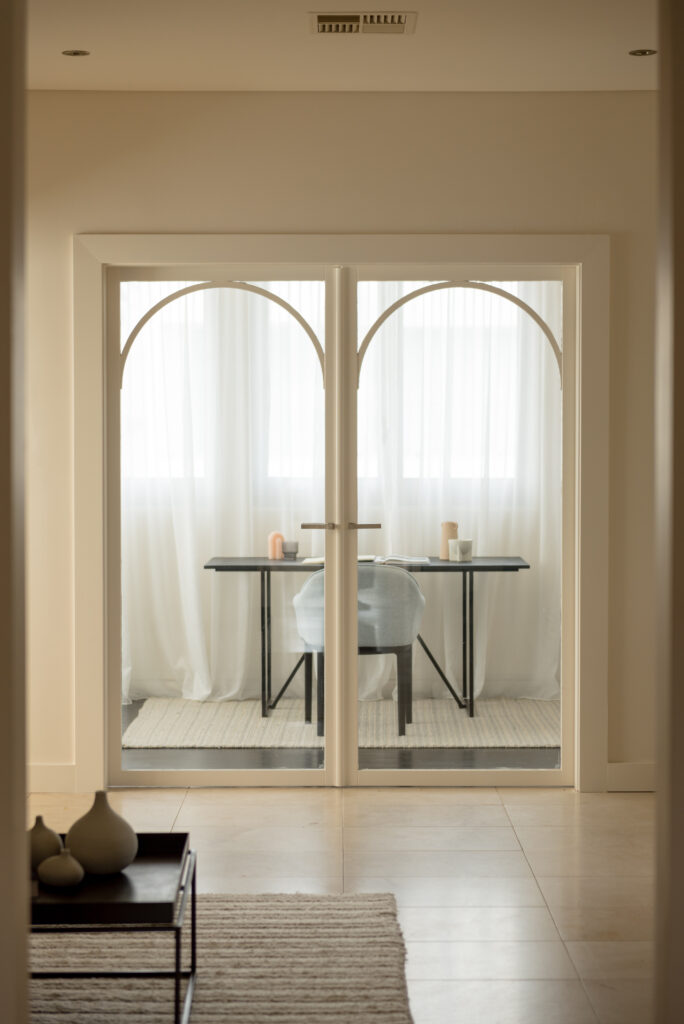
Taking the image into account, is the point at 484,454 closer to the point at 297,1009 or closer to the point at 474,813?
the point at 474,813

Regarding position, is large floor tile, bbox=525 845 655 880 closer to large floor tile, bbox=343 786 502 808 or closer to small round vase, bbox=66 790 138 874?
large floor tile, bbox=343 786 502 808

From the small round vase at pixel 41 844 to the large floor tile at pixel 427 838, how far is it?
58.4 inches

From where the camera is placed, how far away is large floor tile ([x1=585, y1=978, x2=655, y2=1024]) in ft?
8.80

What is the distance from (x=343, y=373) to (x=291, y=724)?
57.8 inches

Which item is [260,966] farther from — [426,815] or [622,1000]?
[426,815]

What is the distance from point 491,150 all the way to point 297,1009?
3259 millimetres

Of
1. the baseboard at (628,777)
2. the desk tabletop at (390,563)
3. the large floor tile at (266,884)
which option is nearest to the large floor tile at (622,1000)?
Answer: the large floor tile at (266,884)

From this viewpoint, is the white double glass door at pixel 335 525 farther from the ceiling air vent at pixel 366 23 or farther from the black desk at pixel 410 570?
the ceiling air vent at pixel 366 23

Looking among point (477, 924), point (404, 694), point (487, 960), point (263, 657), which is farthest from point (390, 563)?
point (487, 960)

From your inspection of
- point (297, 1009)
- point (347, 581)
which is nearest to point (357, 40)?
point (347, 581)

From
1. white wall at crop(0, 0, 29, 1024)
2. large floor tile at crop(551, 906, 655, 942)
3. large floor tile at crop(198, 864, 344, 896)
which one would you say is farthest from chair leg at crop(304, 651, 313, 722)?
white wall at crop(0, 0, 29, 1024)

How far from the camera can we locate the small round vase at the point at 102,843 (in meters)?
2.49

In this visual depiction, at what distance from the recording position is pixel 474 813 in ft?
13.9

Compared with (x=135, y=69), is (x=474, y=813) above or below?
below
